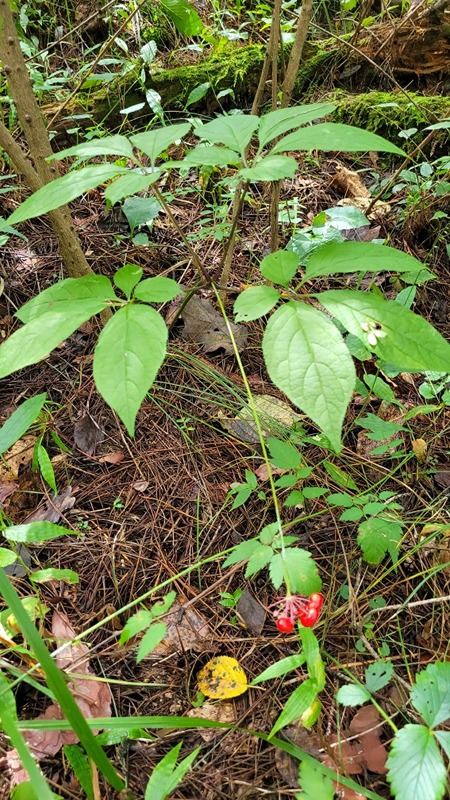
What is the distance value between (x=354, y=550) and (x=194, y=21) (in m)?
1.84

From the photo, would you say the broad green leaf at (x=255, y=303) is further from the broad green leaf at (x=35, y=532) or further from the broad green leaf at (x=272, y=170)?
the broad green leaf at (x=35, y=532)

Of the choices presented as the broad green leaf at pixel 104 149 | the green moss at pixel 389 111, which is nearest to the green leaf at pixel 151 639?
the broad green leaf at pixel 104 149

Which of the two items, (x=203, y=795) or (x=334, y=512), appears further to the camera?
(x=334, y=512)

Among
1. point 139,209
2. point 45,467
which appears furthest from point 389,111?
point 45,467

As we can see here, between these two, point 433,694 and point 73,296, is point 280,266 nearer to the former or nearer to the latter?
point 73,296

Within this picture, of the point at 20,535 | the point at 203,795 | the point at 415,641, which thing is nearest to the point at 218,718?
the point at 203,795

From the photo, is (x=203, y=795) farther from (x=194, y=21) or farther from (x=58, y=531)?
(x=194, y=21)

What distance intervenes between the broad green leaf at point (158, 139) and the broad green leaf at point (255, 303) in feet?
1.13

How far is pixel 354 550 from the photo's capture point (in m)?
1.51

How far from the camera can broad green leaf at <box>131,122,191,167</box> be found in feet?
3.92

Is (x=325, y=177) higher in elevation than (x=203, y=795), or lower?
higher

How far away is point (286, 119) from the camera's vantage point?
4.20ft

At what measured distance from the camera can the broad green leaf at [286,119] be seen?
1212mm

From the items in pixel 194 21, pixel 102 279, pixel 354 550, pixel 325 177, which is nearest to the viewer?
pixel 102 279
